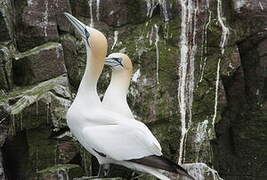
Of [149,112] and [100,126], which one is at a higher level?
[100,126]

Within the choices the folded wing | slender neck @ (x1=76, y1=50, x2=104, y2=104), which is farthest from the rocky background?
the folded wing

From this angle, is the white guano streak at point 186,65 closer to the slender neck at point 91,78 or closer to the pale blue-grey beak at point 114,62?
the pale blue-grey beak at point 114,62

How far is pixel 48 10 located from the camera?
894cm

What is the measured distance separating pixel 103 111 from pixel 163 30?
3465 millimetres

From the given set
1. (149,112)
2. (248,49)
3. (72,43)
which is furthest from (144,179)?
(248,49)

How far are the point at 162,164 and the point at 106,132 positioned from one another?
69 centimetres

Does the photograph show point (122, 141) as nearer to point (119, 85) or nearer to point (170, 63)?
point (119, 85)

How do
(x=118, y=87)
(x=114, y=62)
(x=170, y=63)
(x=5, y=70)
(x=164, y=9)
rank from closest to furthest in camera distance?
(x=118, y=87) < (x=114, y=62) < (x=5, y=70) < (x=170, y=63) < (x=164, y=9)

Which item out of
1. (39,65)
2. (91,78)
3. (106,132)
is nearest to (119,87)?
(91,78)

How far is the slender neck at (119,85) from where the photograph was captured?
6.80 metres

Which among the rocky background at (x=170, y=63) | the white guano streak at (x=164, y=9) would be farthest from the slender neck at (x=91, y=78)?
the white guano streak at (x=164, y=9)

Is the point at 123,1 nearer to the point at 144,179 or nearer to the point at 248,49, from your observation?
the point at 248,49

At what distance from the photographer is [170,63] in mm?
9336

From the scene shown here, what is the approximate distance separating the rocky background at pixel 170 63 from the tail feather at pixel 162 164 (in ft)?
7.55
